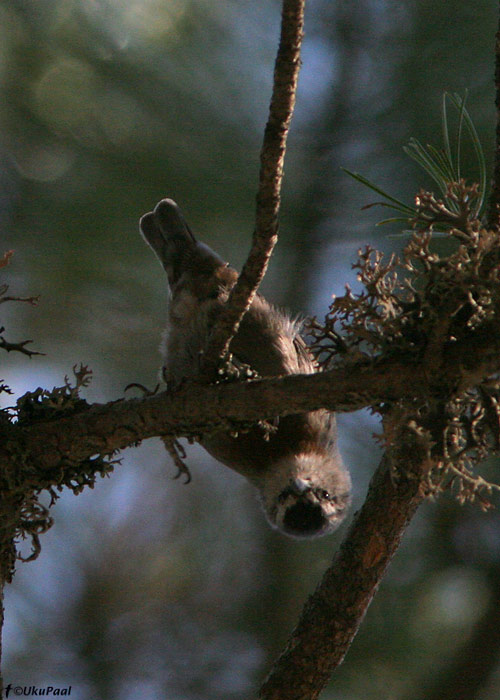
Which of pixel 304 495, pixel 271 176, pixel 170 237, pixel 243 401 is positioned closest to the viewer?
pixel 271 176

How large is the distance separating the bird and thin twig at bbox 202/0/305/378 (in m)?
0.73

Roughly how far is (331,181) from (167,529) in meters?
1.34

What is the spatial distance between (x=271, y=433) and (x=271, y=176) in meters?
1.08

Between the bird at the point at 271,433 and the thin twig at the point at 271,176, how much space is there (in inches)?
28.6

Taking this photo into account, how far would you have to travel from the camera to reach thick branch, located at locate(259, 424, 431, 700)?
1.60m

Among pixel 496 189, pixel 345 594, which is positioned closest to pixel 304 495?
pixel 345 594

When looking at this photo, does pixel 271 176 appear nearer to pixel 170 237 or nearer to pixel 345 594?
pixel 345 594

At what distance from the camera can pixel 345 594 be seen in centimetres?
163

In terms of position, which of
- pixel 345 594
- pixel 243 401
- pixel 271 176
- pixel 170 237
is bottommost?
pixel 345 594

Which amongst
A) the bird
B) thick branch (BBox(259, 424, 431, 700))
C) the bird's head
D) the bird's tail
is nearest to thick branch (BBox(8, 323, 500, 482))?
thick branch (BBox(259, 424, 431, 700))

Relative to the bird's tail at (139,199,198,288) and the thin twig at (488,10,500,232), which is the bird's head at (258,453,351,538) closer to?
the bird's tail at (139,199,198,288)

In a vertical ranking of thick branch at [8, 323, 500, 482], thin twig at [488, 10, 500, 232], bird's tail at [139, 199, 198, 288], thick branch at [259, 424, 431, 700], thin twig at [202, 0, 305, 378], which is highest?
bird's tail at [139, 199, 198, 288]

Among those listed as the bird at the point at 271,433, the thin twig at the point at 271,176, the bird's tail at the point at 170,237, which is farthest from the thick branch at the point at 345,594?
the bird's tail at the point at 170,237

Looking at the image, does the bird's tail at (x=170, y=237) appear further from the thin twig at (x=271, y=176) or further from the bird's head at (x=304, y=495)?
the thin twig at (x=271, y=176)
